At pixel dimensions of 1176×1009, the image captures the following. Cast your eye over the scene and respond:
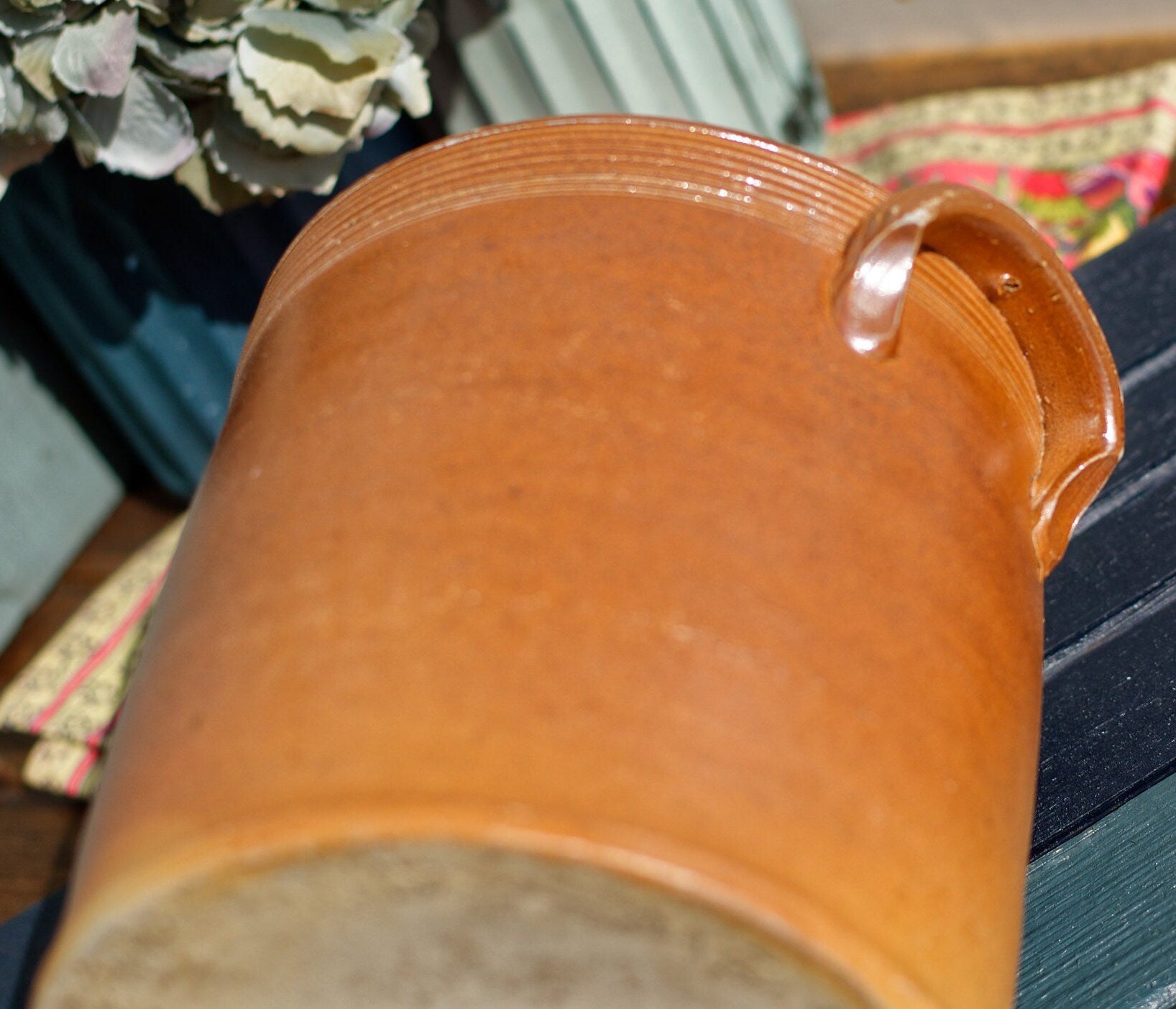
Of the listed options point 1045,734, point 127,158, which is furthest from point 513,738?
point 127,158

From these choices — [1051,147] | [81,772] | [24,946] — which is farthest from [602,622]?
[1051,147]

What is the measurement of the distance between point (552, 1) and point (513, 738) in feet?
5.11

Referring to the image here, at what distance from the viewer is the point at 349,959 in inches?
21.7

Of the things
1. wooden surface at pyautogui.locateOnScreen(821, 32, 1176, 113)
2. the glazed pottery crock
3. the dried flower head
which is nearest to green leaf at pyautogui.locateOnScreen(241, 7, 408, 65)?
the dried flower head

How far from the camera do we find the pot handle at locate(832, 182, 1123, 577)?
2.11ft

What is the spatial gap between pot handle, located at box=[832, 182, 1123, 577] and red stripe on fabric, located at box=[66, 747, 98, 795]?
3.94 feet

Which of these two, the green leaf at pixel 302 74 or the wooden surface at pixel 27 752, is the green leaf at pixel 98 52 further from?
the wooden surface at pixel 27 752

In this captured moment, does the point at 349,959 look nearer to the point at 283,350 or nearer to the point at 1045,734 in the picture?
the point at 283,350

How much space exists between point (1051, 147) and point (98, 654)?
5.60ft

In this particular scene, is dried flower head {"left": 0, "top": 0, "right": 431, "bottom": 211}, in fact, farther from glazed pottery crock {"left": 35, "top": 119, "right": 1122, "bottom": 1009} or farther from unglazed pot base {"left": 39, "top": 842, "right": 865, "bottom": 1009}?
unglazed pot base {"left": 39, "top": 842, "right": 865, "bottom": 1009}

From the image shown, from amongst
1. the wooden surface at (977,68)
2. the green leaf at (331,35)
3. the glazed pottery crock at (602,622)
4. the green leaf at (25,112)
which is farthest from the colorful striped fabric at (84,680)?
the wooden surface at (977,68)

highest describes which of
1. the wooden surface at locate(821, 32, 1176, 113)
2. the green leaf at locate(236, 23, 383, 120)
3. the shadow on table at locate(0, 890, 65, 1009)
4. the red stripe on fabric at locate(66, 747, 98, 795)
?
the green leaf at locate(236, 23, 383, 120)

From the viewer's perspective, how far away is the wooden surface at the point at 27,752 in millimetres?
1486

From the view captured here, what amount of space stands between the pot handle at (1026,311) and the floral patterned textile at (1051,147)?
1.17 meters
